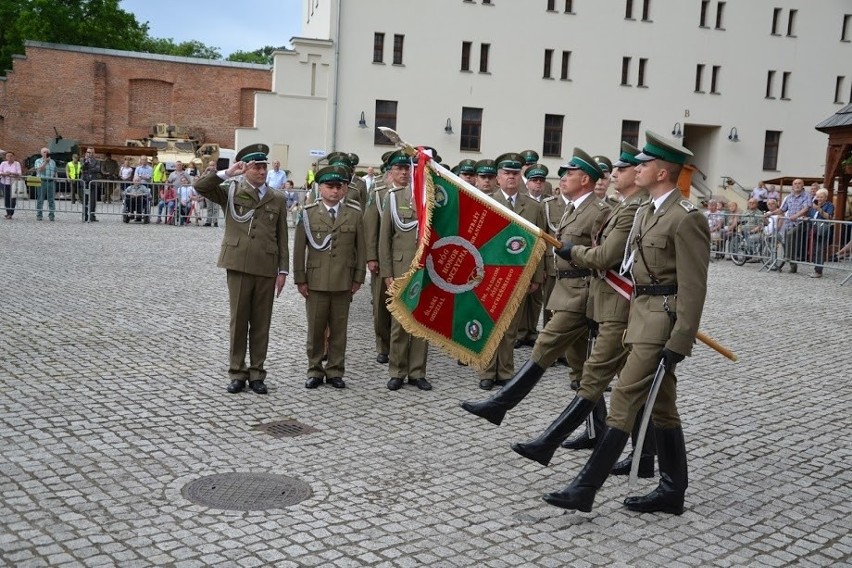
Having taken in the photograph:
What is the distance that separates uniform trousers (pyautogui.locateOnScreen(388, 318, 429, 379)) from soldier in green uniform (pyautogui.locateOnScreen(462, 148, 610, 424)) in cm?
180

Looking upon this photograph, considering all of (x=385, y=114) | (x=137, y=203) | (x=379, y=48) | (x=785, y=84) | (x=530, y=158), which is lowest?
(x=137, y=203)

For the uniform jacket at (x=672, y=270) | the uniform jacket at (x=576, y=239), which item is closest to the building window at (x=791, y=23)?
the uniform jacket at (x=576, y=239)

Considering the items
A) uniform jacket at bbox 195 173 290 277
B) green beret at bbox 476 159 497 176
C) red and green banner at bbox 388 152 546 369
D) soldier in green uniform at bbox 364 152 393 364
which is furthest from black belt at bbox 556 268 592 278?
green beret at bbox 476 159 497 176

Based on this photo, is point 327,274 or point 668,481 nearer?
point 668,481

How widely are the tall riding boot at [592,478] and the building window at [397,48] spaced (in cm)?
3824

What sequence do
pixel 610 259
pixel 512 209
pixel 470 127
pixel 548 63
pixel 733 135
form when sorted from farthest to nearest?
pixel 733 135 → pixel 548 63 → pixel 470 127 → pixel 512 209 → pixel 610 259

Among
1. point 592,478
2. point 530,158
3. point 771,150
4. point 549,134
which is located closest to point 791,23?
point 771,150

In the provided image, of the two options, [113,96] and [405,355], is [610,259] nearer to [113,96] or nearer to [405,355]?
[405,355]

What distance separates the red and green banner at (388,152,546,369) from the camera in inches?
265

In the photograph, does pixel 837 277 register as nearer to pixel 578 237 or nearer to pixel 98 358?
pixel 578 237

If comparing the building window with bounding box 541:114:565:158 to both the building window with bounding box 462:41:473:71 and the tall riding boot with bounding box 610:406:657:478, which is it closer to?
the building window with bounding box 462:41:473:71

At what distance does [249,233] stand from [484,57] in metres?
37.0

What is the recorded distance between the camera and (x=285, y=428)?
692cm

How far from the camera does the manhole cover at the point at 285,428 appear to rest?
677cm
